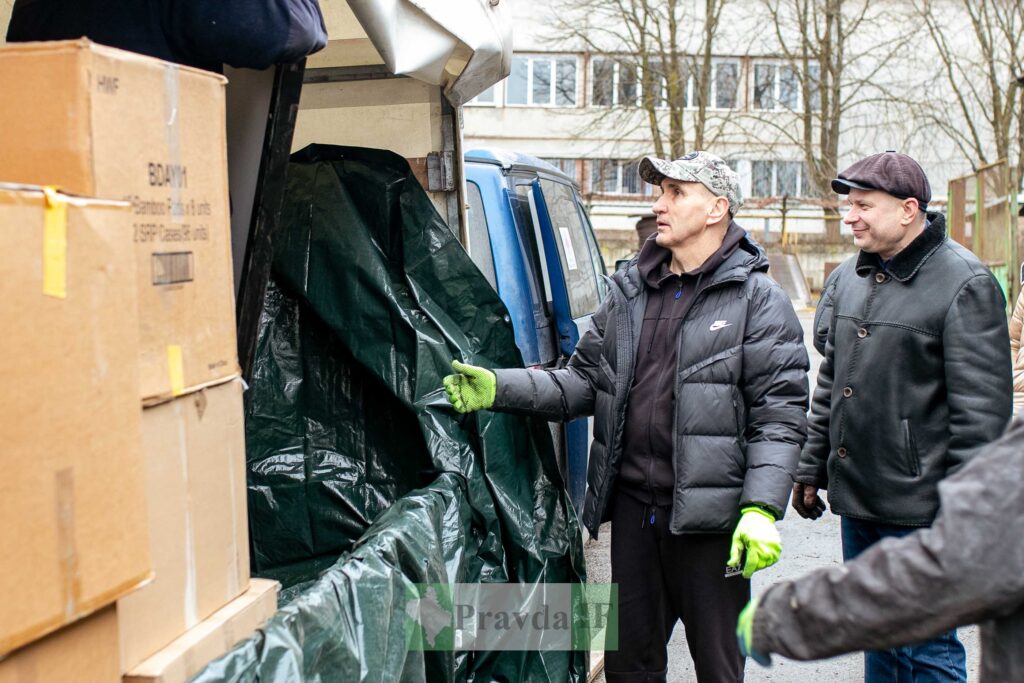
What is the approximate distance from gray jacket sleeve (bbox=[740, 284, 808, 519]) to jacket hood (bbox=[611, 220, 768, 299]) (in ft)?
0.34

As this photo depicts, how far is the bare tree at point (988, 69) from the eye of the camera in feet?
68.0

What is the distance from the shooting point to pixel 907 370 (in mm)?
3141

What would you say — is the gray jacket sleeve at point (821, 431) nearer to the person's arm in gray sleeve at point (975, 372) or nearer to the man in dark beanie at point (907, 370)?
the man in dark beanie at point (907, 370)

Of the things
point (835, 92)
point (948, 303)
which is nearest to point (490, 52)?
point (948, 303)

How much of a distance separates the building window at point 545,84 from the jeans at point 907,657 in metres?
31.6

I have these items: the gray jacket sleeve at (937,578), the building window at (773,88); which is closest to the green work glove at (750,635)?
the gray jacket sleeve at (937,578)

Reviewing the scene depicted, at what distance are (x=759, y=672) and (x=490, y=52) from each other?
8.87 feet

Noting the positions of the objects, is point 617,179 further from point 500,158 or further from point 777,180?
point 500,158

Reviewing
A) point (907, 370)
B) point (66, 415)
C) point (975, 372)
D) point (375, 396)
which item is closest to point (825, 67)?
point (907, 370)

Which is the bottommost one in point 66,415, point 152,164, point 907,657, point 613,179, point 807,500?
point 907,657

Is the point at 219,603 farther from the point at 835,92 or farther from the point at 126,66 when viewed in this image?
the point at 835,92

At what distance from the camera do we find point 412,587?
2.44 meters

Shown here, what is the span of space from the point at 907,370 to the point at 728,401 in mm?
622

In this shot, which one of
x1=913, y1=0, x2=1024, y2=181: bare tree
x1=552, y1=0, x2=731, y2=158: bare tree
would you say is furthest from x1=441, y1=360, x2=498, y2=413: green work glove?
x1=552, y1=0, x2=731, y2=158: bare tree
